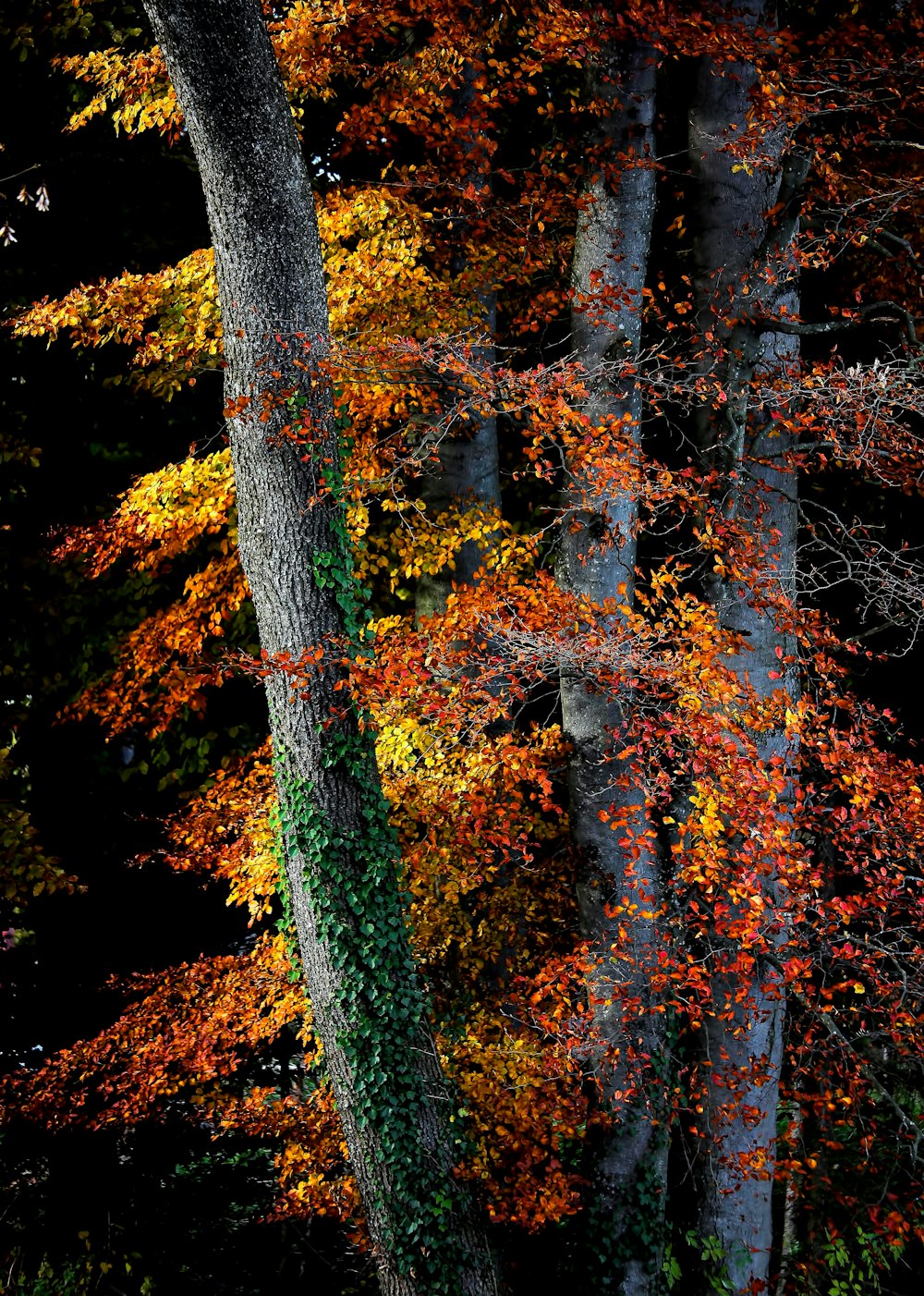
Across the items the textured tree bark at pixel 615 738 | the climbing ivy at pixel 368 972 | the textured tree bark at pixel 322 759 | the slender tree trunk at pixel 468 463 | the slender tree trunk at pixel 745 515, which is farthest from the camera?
the slender tree trunk at pixel 468 463

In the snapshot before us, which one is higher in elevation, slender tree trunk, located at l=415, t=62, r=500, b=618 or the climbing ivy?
slender tree trunk, located at l=415, t=62, r=500, b=618

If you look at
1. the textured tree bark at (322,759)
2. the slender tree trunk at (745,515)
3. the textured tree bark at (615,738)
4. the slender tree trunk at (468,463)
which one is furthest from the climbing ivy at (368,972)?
the slender tree trunk at (745,515)

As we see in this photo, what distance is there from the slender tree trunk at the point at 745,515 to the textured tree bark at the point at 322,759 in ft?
6.27

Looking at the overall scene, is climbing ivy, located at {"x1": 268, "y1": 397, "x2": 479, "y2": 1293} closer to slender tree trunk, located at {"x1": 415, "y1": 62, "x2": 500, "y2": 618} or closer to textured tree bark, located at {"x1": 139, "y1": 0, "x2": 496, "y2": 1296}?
textured tree bark, located at {"x1": 139, "y1": 0, "x2": 496, "y2": 1296}

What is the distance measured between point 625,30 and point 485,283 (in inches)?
72.9

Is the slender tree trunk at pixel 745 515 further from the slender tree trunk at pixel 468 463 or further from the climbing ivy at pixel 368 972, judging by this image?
the climbing ivy at pixel 368 972

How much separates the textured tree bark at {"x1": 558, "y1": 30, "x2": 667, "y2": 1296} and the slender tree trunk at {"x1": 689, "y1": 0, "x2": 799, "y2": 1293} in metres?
0.56

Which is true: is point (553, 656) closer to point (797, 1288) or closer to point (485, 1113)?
point (485, 1113)

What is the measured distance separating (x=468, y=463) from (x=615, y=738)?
2413 mm

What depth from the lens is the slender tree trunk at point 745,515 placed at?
683 centimetres

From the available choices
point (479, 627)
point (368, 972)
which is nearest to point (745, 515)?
point (479, 627)

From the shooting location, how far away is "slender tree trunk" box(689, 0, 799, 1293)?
6832 mm

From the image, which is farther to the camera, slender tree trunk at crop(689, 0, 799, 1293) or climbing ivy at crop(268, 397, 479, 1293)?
slender tree trunk at crop(689, 0, 799, 1293)

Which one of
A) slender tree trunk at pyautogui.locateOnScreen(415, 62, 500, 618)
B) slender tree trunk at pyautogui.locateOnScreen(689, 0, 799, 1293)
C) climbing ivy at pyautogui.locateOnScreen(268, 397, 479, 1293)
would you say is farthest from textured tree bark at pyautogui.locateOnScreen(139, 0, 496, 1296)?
slender tree trunk at pyautogui.locateOnScreen(689, 0, 799, 1293)
